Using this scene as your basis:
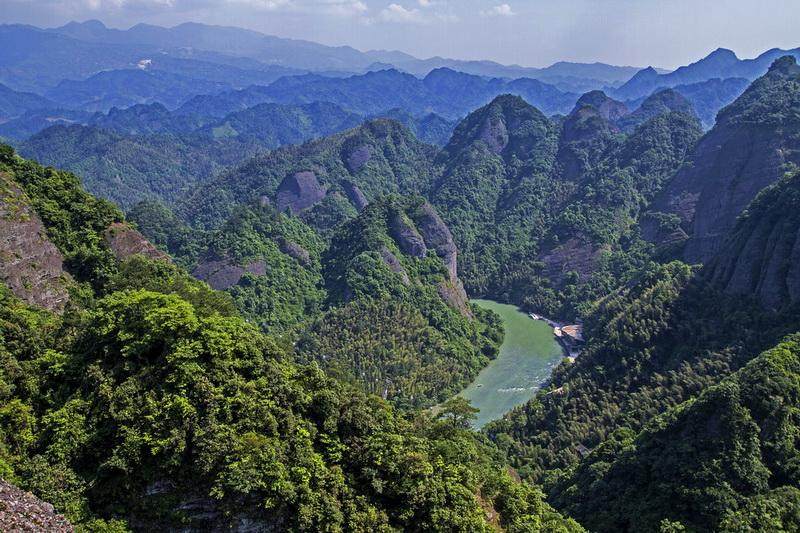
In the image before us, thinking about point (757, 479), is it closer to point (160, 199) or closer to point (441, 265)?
point (441, 265)

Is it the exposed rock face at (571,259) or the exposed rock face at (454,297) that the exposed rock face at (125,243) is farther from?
the exposed rock face at (571,259)

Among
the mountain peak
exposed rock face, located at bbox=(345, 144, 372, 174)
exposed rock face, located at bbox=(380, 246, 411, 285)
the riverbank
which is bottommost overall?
the riverbank

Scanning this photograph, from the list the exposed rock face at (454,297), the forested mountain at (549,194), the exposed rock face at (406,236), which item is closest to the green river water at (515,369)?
the forested mountain at (549,194)

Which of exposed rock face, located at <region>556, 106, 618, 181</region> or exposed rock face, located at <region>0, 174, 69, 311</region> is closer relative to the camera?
exposed rock face, located at <region>0, 174, 69, 311</region>

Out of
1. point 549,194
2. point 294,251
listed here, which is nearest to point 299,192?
point 294,251

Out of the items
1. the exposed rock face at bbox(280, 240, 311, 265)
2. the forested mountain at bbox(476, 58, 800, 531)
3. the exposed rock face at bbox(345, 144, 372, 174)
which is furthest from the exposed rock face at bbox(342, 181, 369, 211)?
the forested mountain at bbox(476, 58, 800, 531)

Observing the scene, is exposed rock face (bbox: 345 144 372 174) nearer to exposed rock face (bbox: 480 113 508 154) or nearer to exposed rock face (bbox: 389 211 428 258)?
exposed rock face (bbox: 480 113 508 154)

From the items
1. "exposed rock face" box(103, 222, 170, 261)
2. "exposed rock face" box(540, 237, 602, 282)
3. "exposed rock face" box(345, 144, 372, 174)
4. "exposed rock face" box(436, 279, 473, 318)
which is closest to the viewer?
"exposed rock face" box(103, 222, 170, 261)
